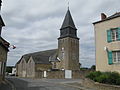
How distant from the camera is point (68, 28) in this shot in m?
54.5

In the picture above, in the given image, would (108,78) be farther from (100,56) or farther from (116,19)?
(116,19)

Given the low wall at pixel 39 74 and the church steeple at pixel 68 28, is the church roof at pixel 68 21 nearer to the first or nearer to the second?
the church steeple at pixel 68 28

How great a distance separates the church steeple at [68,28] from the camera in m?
54.6

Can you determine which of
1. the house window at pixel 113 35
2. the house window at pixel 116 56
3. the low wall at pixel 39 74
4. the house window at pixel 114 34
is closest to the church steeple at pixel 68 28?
the low wall at pixel 39 74

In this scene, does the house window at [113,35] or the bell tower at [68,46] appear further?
the bell tower at [68,46]

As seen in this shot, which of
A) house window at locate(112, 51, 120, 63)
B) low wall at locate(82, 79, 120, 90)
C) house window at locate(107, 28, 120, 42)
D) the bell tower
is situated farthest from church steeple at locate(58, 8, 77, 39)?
low wall at locate(82, 79, 120, 90)

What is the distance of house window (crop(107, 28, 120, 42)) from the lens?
1915cm

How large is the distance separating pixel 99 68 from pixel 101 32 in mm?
4256

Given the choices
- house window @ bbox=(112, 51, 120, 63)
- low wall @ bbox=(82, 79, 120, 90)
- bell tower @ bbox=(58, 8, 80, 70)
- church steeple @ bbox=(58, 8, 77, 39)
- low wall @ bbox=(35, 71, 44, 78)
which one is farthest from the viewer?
→ church steeple @ bbox=(58, 8, 77, 39)

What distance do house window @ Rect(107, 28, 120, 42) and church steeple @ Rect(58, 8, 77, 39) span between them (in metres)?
34.1

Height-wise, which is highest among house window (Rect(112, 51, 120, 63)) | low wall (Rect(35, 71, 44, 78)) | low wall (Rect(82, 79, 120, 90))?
house window (Rect(112, 51, 120, 63))

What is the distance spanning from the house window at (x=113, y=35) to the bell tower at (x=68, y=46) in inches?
1310

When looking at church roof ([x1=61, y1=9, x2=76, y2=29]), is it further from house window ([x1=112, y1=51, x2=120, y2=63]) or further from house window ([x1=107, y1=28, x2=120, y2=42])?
house window ([x1=112, y1=51, x2=120, y2=63])

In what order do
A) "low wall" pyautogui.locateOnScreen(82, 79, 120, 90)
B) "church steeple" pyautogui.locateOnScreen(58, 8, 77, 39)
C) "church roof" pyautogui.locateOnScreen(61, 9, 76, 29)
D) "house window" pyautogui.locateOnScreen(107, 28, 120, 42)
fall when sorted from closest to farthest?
"low wall" pyautogui.locateOnScreen(82, 79, 120, 90) → "house window" pyautogui.locateOnScreen(107, 28, 120, 42) → "church steeple" pyautogui.locateOnScreen(58, 8, 77, 39) → "church roof" pyautogui.locateOnScreen(61, 9, 76, 29)
